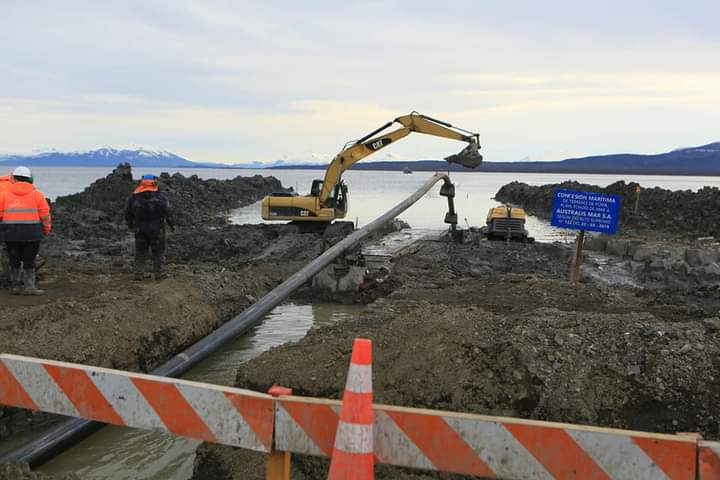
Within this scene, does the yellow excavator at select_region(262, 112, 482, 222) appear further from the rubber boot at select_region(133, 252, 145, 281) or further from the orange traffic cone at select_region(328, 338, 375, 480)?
the orange traffic cone at select_region(328, 338, 375, 480)

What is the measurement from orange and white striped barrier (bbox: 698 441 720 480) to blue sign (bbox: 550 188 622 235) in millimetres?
7203

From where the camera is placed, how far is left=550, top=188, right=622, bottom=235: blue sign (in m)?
9.71

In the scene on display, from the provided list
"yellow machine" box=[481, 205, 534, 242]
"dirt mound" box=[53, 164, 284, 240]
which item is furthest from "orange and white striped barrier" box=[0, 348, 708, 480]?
"dirt mound" box=[53, 164, 284, 240]

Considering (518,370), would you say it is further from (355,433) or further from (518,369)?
(355,433)

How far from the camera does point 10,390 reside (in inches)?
144

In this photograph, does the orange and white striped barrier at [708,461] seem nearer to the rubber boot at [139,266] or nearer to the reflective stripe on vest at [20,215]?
the reflective stripe on vest at [20,215]

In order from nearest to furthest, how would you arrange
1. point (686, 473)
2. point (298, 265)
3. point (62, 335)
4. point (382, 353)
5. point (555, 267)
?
point (686, 473)
point (382, 353)
point (62, 335)
point (298, 265)
point (555, 267)

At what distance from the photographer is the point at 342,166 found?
1952cm

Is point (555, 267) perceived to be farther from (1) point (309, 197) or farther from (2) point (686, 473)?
(2) point (686, 473)

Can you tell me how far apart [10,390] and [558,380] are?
4443 mm

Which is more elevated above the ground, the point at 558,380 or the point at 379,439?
the point at 379,439

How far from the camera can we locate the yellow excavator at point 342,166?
17.8 metres

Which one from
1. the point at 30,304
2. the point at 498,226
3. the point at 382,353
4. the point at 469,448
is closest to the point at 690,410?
the point at 382,353

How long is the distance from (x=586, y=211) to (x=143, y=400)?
8181 mm
